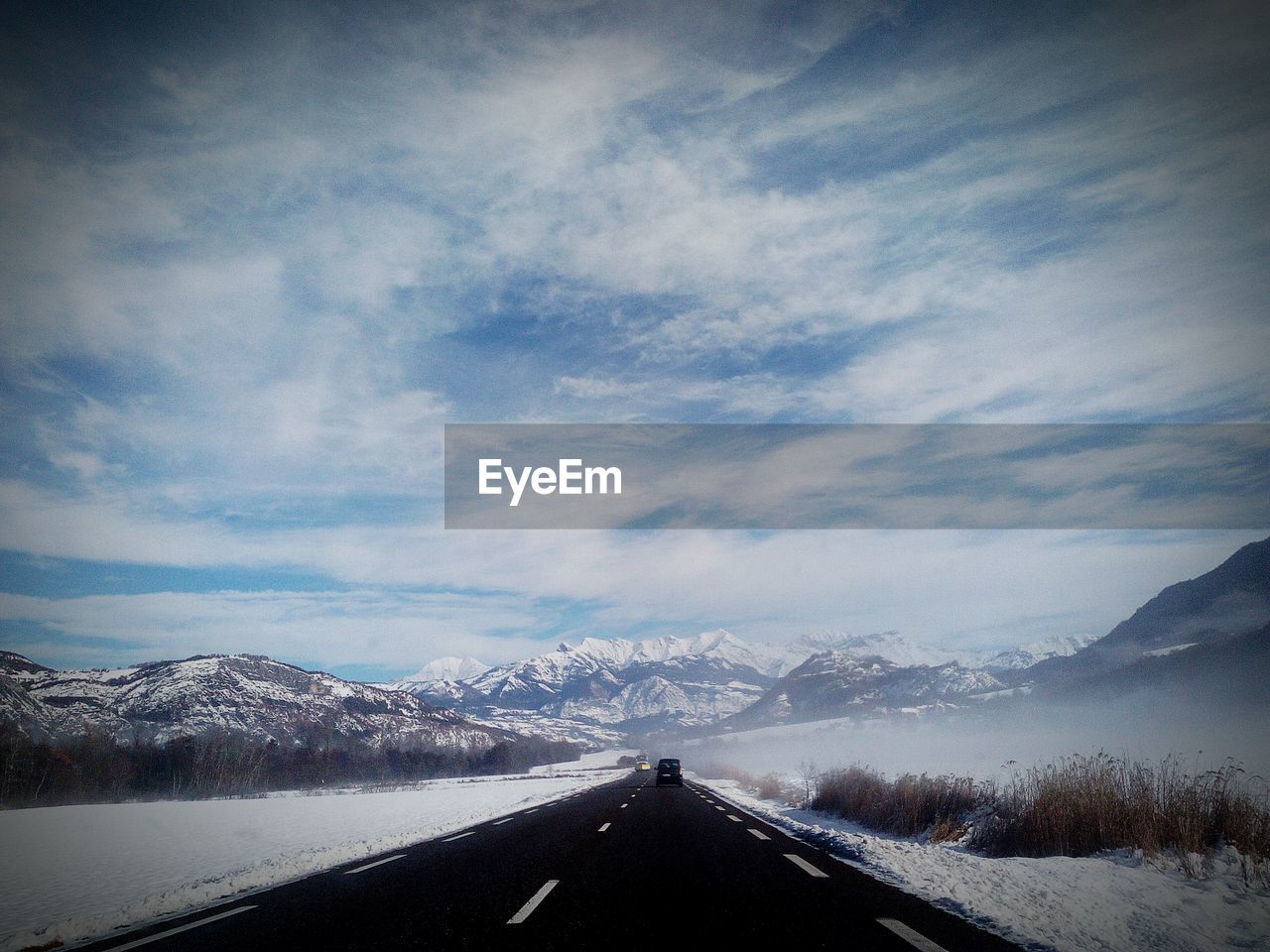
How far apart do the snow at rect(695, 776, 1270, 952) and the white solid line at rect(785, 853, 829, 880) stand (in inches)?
28.4

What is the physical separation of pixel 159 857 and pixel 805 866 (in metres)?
12.9

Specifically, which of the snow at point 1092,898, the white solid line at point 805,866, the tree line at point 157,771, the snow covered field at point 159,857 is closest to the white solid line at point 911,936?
the snow at point 1092,898

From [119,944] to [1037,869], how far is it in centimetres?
1048

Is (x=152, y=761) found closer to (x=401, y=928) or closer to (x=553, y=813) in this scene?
(x=553, y=813)

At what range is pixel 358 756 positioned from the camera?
137125mm

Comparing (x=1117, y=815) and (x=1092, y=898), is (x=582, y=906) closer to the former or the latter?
(x=1092, y=898)

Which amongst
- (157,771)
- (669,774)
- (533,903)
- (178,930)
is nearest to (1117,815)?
(533,903)

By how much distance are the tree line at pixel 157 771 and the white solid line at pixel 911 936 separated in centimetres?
6986

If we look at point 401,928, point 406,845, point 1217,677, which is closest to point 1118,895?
point 401,928

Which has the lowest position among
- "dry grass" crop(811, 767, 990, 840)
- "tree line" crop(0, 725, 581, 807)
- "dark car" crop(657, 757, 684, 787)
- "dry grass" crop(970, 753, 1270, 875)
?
"tree line" crop(0, 725, 581, 807)

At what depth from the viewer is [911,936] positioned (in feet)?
19.9

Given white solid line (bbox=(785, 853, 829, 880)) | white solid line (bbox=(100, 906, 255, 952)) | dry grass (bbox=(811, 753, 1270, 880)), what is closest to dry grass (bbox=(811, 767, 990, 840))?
dry grass (bbox=(811, 753, 1270, 880))

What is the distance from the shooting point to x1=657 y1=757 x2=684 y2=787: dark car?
37969mm

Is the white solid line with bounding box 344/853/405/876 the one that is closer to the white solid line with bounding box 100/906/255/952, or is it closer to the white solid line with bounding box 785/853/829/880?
the white solid line with bounding box 100/906/255/952
